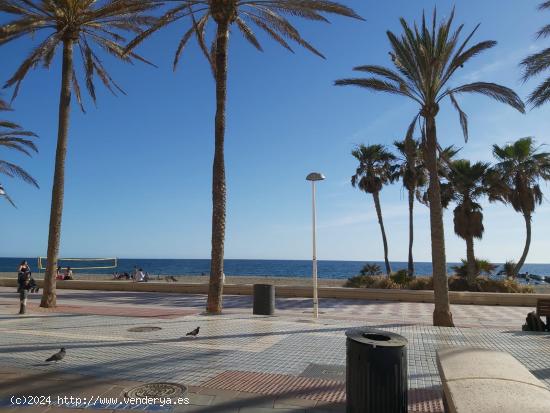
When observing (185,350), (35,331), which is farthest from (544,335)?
(35,331)

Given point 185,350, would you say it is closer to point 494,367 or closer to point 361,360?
point 361,360

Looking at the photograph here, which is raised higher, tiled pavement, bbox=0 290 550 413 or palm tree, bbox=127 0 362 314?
palm tree, bbox=127 0 362 314

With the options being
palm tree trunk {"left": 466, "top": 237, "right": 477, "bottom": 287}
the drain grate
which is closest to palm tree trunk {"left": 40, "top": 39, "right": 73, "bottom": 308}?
the drain grate

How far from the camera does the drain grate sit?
6.18 meters

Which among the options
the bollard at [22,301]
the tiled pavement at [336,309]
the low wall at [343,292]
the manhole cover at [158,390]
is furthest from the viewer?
the low wall at [343,292]

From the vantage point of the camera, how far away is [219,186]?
44.8 ft

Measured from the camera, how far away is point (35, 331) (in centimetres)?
978

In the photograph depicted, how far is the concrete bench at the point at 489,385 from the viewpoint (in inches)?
122

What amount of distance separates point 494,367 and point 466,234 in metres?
25.8

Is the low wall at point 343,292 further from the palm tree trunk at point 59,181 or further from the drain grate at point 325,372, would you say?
the drain grate at point 325,372

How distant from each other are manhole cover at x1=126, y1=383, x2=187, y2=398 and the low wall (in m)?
16.1

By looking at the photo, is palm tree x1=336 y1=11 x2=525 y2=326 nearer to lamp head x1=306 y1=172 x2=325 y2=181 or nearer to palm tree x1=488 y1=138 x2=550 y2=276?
lamp head x1=306 y1=172 x2=325 y2=181

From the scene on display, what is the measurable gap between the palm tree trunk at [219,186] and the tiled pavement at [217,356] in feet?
3.29

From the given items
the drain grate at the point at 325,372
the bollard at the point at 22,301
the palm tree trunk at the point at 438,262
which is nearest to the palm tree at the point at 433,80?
the palm tree trunk at the point at 438,262
